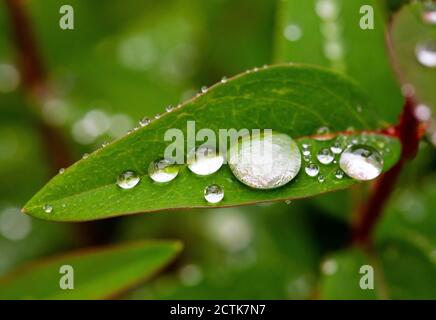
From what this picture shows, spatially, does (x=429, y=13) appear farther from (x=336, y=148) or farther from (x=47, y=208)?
(x=47, y=208)

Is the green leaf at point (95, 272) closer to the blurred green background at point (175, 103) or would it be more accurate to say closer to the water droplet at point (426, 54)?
the blurred green background at point (175, 103)

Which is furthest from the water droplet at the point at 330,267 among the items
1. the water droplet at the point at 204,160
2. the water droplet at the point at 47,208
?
the water droplet at the point at 47,208

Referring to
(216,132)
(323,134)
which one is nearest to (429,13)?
(323,134)

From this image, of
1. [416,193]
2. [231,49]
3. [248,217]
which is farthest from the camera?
[231,49]

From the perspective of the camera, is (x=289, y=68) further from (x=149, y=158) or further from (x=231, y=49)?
(x=231, y=49)

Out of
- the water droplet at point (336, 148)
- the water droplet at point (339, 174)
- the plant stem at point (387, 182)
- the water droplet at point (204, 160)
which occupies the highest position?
the plant stem at point (387, 182)

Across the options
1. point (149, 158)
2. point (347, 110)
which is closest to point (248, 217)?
point (347, 110)
